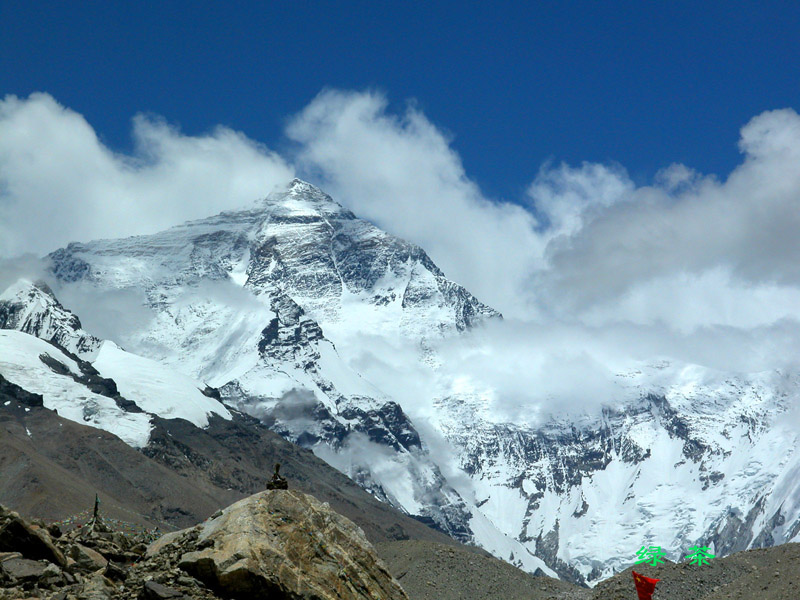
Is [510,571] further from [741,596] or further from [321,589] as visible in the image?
[321,589]

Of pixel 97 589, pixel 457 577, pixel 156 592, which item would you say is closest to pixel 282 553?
pixel 156 592

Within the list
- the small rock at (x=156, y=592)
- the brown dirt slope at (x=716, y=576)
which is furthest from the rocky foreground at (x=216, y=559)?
the brown dirt slope at (x=716, y=576)

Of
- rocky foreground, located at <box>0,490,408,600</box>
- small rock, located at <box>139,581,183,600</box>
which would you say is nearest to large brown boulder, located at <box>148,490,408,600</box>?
rocky foreground, located at <box>0,490,408,600</box>

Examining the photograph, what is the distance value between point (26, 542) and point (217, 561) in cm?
485

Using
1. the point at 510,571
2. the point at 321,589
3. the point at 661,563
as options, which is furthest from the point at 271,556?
the point at 510,571

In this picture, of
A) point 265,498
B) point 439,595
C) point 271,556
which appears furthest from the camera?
point 439,595

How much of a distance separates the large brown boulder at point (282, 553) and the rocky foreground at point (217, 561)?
2cm

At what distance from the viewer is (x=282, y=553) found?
86.3ft

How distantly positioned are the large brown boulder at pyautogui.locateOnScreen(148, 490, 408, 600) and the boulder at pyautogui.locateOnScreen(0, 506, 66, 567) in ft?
8.30

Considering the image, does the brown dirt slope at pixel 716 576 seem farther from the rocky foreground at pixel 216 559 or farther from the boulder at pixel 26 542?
the boulder at pixel 26 542

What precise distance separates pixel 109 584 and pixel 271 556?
3.87 metres

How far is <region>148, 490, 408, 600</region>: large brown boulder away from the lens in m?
25.3

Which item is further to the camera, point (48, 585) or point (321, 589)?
point (321, 589)

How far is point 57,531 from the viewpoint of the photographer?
1182 inches
